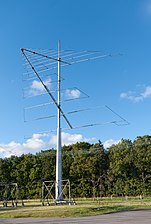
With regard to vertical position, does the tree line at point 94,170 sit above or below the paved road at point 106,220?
above

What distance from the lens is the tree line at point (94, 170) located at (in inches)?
2239

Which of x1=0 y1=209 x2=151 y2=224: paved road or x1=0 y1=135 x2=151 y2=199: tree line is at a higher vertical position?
x1=0 y1=135 x2=151 y2=199: tree line

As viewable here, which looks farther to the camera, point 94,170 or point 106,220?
point 94,170

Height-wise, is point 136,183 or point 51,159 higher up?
point 51,159

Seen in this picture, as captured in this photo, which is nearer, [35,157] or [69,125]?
[69,125]

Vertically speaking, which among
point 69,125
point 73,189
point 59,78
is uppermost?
point 59,78

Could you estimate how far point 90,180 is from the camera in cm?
6006

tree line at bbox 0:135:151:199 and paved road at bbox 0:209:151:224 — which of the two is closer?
paved road at bbox 0:209:151:224

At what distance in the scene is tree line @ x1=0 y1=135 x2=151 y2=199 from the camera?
56.9m

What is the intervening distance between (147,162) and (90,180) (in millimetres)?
10115

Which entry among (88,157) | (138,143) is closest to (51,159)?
(88,157)

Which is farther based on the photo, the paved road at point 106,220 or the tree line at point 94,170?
the tree line at point 94,170

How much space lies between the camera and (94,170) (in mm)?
61031

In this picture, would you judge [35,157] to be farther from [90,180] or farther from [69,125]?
[69,125]
